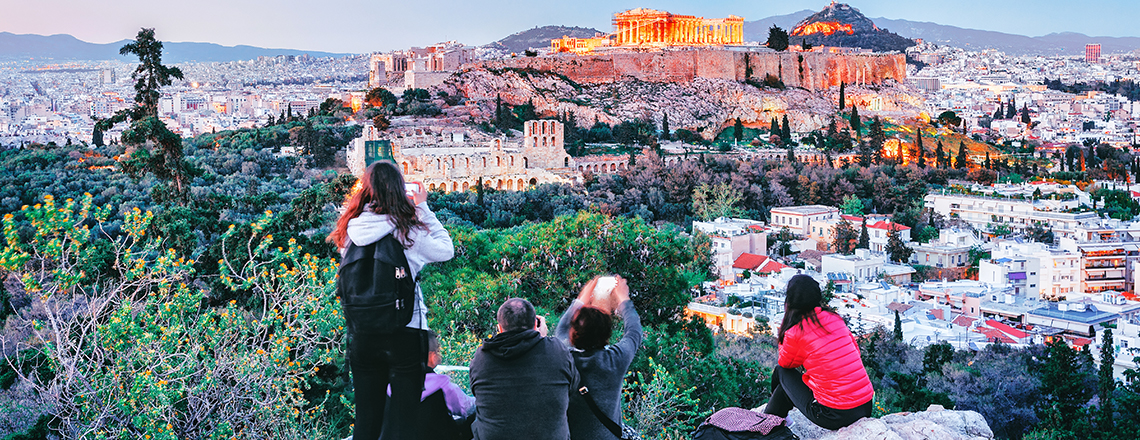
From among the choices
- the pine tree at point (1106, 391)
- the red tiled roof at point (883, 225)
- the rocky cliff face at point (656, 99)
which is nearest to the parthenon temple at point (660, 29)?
the rocky cliff face at point (656, 99)

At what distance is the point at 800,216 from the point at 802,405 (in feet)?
97.8

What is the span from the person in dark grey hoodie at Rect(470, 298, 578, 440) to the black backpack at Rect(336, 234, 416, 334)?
326 mm

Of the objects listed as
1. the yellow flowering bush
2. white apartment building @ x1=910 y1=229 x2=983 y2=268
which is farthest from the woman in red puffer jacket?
white apartment building @ x1=910 y1=229 x2=983 y2=268

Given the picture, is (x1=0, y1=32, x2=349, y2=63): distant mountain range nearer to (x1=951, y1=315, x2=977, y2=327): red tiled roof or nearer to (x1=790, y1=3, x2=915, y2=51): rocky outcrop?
(x1=951, y1=315, x2=977, y2=327): red tiled roof

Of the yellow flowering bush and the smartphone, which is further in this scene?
the yellow flowering bush

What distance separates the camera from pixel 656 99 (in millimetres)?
51125

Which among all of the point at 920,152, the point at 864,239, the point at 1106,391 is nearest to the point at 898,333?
the point at 1106,391

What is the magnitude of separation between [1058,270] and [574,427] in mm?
28163

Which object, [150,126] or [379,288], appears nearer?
[379,288]

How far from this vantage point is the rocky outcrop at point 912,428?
3869mm

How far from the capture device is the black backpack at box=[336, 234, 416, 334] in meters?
3.25

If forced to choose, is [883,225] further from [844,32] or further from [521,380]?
[844,32]

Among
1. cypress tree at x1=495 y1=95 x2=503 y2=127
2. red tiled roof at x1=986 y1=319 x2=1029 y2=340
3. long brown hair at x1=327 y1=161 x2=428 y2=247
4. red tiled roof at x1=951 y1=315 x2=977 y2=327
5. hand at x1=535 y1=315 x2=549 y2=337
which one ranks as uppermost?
cypress tree at x1=495 y1=95 x2=503 y2=127

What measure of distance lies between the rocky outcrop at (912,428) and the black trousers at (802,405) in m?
0.04
